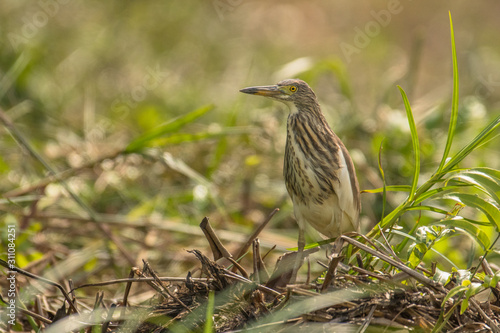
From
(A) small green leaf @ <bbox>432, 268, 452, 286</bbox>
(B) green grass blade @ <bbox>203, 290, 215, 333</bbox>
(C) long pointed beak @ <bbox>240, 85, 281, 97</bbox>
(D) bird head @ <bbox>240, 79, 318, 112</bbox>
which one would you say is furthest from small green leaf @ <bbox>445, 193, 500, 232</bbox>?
(C) long pointed beak @ <bbox>240, 85, 281, 97</bbox>

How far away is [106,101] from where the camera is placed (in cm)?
752

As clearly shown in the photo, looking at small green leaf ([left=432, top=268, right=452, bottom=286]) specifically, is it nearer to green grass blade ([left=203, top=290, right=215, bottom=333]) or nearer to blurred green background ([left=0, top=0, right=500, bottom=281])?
blurred green background ([left=0, top=0, right=500, bottom=281])

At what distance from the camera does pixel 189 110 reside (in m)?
7.06

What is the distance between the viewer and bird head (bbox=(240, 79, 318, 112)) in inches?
148

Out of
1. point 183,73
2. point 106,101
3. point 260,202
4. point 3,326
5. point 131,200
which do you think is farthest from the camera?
point 183,73

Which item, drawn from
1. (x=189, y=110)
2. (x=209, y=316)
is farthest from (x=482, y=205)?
(x=189, y=110)

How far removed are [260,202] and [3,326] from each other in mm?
3040

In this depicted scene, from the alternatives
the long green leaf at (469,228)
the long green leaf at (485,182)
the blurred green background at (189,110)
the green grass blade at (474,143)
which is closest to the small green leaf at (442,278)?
the long green leaf at (469,228)

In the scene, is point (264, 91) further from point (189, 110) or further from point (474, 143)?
point (189, 110)

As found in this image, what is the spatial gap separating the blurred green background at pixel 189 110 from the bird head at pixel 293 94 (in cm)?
49

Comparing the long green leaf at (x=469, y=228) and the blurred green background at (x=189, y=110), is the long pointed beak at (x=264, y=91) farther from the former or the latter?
the long green leaf at (x=469, y=228)

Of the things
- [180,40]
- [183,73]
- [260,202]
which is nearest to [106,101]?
[183,73]

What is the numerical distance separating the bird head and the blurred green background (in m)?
0.49

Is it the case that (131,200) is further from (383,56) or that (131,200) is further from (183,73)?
(383,56)
